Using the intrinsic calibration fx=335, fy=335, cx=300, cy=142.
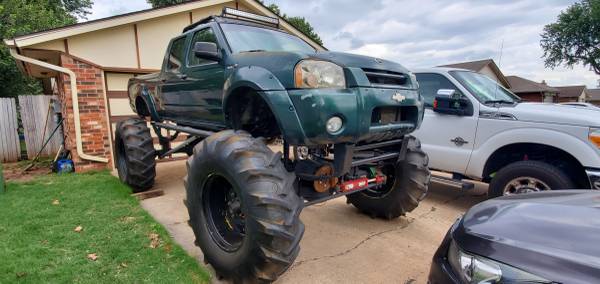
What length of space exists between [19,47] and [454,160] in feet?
24.9

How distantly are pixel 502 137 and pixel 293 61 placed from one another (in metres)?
3.14

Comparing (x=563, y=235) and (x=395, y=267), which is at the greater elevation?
(x=563, y=235)

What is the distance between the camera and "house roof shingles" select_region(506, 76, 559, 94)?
108ft

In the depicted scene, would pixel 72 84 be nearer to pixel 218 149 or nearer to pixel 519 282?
pixel 218 149

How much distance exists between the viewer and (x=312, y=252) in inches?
132

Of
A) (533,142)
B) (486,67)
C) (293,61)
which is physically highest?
(486,67)

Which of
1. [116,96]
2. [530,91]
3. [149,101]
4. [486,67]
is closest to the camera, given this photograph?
[149,101]

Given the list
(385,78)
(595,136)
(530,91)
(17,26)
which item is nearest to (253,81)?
(385,78)

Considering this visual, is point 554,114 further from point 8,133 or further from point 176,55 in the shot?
point 8,133

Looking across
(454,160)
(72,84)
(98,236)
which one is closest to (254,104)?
(98,236)

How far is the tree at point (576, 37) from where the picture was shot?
32.5 m

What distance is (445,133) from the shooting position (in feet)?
15.9

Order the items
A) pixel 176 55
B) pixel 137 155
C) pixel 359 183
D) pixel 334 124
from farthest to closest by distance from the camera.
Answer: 1. pixel 137 155
2. pixel 176 55
3. pixel 359 183
4. pixel 334 124

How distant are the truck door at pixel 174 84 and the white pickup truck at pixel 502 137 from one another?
3472mm
